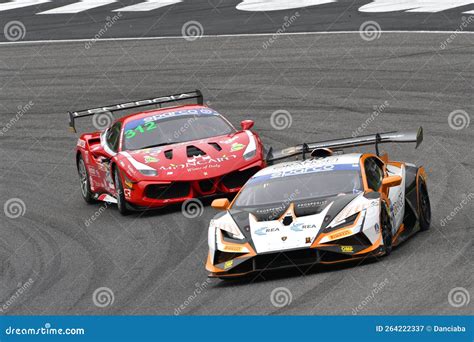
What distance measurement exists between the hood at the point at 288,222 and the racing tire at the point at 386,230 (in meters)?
0.34

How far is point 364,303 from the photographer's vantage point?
10.4 metres

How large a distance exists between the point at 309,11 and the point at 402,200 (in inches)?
641

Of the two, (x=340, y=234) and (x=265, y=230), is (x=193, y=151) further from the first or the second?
(x=340, y=234)

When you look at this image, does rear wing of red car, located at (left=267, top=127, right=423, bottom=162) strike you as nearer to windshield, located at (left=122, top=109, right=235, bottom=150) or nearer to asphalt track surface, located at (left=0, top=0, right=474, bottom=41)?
windshield, located at (left=122, top=109, right=235, bottom=150)

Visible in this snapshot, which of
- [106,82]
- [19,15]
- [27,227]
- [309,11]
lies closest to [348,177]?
[27,227]

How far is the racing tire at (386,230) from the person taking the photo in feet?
39.3

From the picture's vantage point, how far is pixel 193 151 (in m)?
16.3

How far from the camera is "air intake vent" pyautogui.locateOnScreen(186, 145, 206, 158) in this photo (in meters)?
16.2

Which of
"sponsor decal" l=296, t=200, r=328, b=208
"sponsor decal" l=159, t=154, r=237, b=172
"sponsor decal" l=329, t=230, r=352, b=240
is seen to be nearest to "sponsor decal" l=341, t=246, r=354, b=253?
"sponsor decal" l=329, t=230, r=352, b=240

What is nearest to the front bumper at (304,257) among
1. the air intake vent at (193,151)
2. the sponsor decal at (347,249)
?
the sponsor decal at (347,249)

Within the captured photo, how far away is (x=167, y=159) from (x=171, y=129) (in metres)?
0.93

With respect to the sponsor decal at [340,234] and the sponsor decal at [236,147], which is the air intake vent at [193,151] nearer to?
the sponsor decal at [236,147]

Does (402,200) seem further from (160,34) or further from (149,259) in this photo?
(160,34)

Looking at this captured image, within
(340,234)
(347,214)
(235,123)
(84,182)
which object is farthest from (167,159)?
(235,123)
